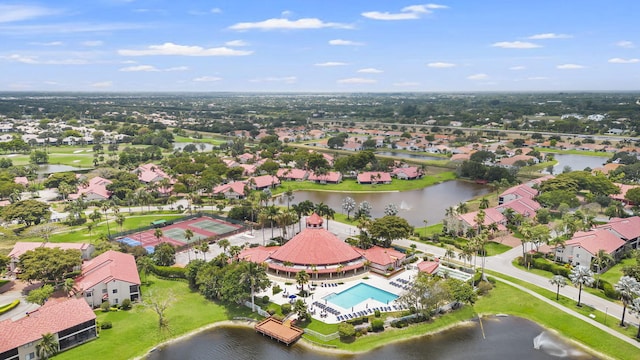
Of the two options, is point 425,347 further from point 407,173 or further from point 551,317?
point 407,173

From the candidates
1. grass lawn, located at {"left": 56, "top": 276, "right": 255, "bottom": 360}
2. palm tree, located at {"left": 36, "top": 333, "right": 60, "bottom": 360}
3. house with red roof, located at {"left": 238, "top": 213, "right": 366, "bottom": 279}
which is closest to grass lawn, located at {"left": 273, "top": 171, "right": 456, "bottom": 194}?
house with red roof, located at {"left": 238, "top": 213, "right": 366, "bottom": 279}

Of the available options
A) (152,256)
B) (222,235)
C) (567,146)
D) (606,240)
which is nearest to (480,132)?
(567,146)

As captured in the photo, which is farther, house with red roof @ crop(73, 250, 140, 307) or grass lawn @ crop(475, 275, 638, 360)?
house with red roof @ crop(73, 250, 140, 307)

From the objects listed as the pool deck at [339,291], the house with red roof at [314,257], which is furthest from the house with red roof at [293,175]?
the pool deck at [339,291]

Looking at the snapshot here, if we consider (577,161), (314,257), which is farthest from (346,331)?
(577,161)

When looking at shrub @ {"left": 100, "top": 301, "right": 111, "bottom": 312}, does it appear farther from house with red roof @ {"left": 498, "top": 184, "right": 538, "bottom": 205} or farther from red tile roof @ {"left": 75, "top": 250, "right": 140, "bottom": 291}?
house with red roof @ {"left": 498, "top": 184, "right": 538, "bottom": 205}
